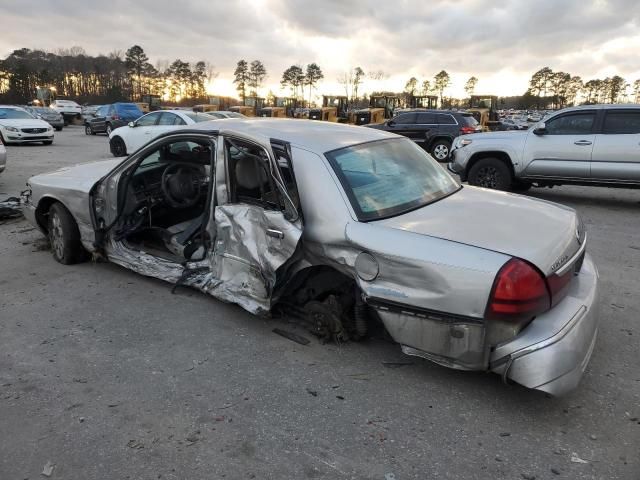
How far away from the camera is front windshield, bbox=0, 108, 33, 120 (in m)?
18.5

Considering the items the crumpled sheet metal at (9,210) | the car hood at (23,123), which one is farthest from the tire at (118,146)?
the crumpled sheet metal at (9,210)

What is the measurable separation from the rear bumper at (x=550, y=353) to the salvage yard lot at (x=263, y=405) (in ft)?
0.97

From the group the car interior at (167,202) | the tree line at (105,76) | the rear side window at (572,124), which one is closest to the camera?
the car interior at (167,202)

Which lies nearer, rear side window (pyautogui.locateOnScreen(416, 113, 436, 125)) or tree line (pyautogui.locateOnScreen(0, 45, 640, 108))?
rear side window (pyautogui.locateOnScreen(416, 113, 436, 125))

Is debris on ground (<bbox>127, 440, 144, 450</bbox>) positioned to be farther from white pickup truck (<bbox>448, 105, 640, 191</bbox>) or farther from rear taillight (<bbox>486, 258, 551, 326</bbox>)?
white pickup truck (<bbox>448, 105, 640, 191</bbox>)

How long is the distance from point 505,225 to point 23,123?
19.9 m

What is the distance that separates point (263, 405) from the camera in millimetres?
2738

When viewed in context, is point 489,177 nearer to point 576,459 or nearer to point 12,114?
point 576,459

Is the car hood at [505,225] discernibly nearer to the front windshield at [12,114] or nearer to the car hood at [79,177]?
the car hood at [79,177]

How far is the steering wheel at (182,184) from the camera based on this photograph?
4.65 metres

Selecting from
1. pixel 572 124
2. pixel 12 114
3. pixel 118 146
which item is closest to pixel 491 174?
pixel 572 124

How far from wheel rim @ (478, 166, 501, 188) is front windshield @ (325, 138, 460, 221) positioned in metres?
5.62

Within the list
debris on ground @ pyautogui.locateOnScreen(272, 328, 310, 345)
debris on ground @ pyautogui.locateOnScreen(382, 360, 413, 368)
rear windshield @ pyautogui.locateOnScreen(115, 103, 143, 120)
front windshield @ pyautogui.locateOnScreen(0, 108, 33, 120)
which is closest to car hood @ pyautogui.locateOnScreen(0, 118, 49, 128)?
front windshield @ pyautogui.locateOnScreen(0, 108, 33, 120)

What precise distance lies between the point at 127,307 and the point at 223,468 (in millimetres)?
2156
